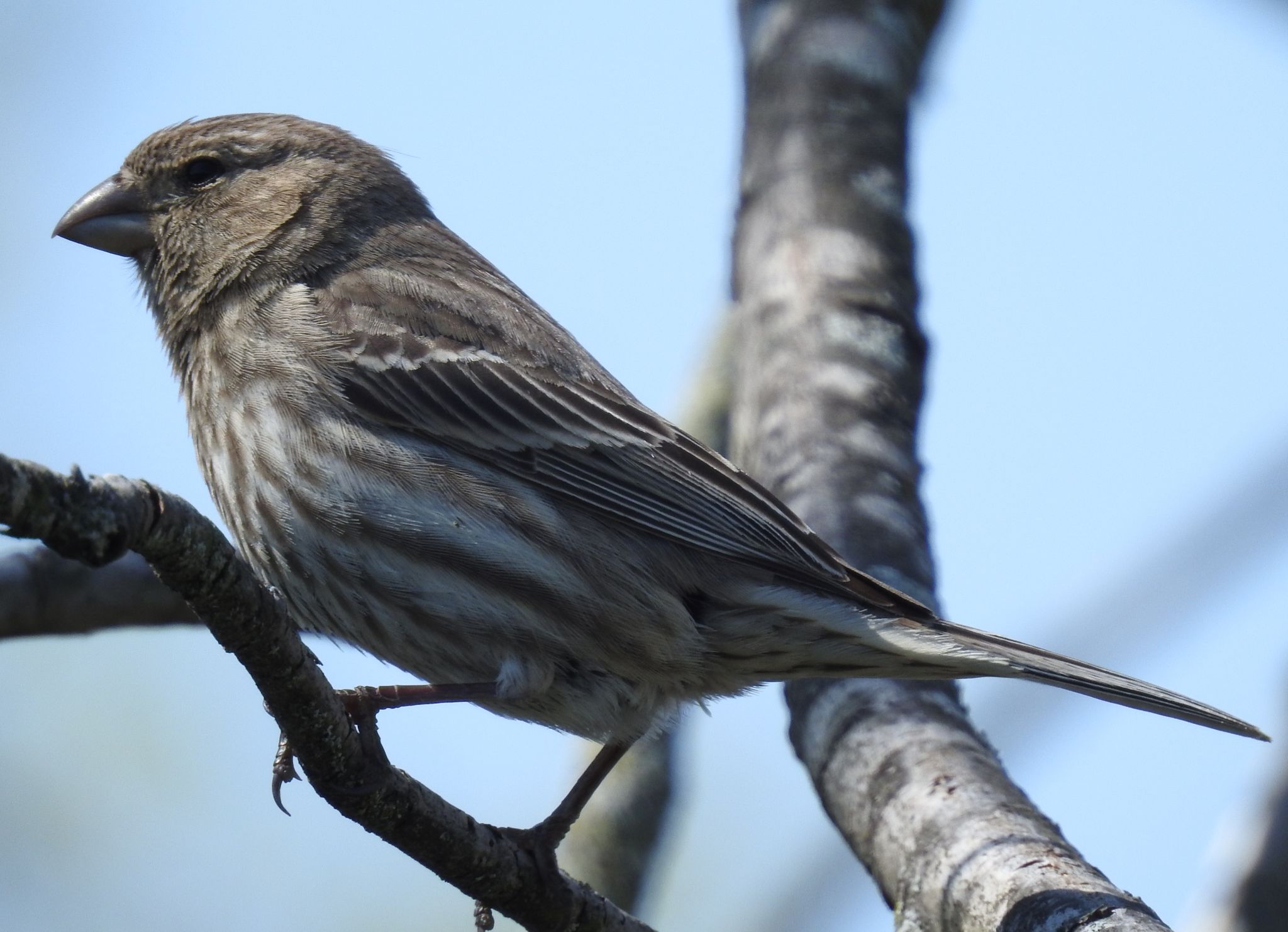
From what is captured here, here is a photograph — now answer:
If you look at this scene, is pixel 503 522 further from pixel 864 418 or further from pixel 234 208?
pixel 234 208

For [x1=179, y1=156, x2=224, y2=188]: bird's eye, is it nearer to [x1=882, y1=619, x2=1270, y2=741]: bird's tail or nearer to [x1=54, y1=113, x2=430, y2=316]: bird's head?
[x1=54, y1=113, x2=430, y2=316]: bird's head

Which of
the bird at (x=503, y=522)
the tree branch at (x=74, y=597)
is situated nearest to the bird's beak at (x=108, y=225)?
the bird at (x=503, y=522)

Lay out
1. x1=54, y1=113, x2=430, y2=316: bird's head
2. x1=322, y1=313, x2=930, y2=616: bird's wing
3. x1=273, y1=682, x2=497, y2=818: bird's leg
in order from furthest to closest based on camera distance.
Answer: x1=54, y1=113, x2=430, y2=316: bird's head < x1=322, y1=313, x2=930, y2=616: bird's wing < x1=273, y1=682, x2=497, y2=818: bird's leg

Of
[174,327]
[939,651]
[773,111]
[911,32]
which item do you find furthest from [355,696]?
[911,32]

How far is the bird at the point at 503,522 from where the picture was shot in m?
4.27

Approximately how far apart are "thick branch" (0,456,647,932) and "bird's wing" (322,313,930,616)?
1170mm

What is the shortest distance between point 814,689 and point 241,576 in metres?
2.59

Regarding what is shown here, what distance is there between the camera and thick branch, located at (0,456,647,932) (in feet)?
8.11

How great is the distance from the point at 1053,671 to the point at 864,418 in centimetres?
176

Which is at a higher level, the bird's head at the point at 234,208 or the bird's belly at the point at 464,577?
the bird's head at the point at 234,208

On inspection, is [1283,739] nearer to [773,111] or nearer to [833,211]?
[833,211]

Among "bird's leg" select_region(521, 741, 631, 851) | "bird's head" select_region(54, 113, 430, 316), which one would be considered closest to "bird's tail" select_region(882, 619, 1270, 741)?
"bird's leg" select_region(521, 741, 631, 851)

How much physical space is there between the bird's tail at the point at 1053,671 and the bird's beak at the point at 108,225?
332cm

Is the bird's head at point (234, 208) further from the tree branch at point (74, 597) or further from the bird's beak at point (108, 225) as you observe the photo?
the tree branch at point (74, 597)
